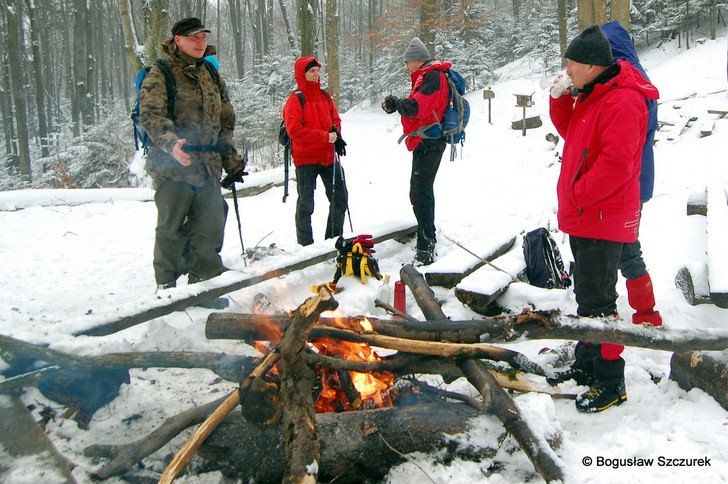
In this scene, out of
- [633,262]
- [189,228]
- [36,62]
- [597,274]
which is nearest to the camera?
[597,274]

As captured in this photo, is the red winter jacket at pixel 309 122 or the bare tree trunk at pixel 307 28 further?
the bare tree trunk at pixel 307 28

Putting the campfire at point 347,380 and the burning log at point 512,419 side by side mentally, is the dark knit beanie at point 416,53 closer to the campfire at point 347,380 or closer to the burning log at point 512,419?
the campfire at point 347,380

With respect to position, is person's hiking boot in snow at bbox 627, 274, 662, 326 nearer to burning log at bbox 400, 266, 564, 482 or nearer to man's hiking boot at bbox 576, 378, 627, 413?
man's hiking boot at bbox 576, 378, 627, 413

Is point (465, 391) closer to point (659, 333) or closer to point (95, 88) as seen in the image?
point (659, 333)

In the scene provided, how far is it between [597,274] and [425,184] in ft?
9.63

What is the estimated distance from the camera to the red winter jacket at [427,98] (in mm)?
5676

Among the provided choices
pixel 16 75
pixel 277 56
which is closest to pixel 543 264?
pixel 16 75

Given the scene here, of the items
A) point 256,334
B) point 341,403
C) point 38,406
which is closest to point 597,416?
point 341,403

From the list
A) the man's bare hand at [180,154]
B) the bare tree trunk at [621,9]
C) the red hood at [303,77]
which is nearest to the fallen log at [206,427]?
the man's bare hand at [180,154]

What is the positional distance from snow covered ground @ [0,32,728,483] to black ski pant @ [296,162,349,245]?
444 millimetres

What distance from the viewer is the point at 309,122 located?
6.12 meters

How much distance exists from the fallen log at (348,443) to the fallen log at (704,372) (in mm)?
1371

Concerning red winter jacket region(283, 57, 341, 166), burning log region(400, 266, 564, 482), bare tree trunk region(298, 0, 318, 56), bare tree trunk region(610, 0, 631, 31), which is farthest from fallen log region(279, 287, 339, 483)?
bare tree trunk region(610, 0, 631, 31)

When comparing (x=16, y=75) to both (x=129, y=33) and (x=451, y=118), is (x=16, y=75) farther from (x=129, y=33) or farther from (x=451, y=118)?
(x=451, y=118)
